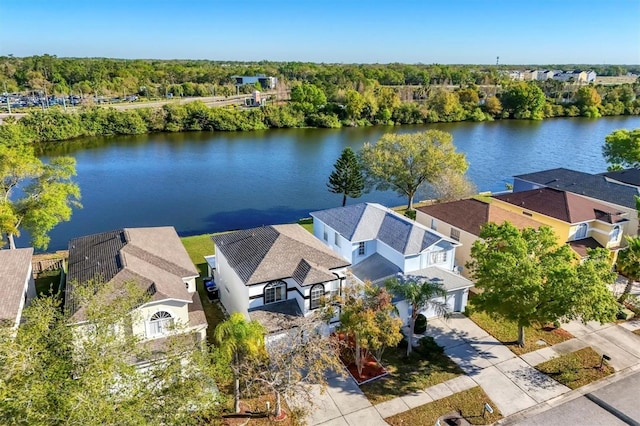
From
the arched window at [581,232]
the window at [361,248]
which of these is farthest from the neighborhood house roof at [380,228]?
the arched window at [581,232]

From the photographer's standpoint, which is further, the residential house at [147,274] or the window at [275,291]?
the window at [275,291]

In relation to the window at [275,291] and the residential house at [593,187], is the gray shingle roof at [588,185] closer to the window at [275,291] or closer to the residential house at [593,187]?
the residential house at [593,187]

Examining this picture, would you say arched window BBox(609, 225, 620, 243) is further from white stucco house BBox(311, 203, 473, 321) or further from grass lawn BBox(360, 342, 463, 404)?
grass lawn BBox(360, 342, 463, 404)

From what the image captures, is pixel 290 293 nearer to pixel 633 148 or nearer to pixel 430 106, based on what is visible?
pixel 633 148

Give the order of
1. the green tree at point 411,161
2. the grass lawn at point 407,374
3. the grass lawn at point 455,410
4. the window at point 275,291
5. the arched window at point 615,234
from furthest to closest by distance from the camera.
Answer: the green tree at point 411,161 < the arched window at point 615,234 < the window at point 275,291 < the grass lawn at point 407,374 < the grass lawn at point 455,410

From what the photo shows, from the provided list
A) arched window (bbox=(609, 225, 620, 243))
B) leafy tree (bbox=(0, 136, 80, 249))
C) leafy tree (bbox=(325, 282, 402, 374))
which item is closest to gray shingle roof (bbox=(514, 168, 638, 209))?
arched window (bbox=(609, 225, 620, 243))

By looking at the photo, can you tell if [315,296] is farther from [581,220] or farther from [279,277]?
[581,220]

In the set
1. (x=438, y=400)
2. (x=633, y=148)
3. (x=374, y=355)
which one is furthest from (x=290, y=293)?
(x=633, y=148)
